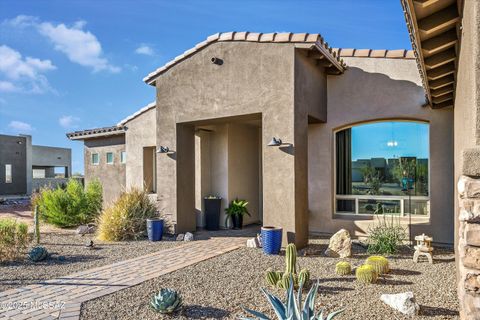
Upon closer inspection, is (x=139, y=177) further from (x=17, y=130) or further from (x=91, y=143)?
(x=17, y=130)

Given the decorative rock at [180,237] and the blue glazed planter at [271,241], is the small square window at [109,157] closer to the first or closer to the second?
the decorative rock at [180,237]

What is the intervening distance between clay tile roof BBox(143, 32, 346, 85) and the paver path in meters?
6.35

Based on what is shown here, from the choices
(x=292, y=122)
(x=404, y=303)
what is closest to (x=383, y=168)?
(x=292, y=122)

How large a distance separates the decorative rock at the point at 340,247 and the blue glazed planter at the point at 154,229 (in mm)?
5499

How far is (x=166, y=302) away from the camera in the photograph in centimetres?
529

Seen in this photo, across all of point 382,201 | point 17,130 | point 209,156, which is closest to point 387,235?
point 382,201

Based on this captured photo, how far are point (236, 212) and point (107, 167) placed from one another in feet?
27.4

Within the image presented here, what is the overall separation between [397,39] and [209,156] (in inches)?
327

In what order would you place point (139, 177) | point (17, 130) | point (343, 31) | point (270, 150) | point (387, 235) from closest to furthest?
point (387, 235) → point (270, 150) → point (343, 31) → point (139, 177) → point (17, 130)

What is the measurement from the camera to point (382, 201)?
457 inches

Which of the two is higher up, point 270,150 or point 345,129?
point 345,129

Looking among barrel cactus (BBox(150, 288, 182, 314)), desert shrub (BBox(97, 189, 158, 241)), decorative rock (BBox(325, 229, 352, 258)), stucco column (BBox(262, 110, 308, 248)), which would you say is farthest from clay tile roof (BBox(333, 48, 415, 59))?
barrel cactus (BBox(150, 288, 182, 314))

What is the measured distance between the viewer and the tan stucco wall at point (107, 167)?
57.3ft

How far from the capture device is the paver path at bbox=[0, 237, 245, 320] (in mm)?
5578
